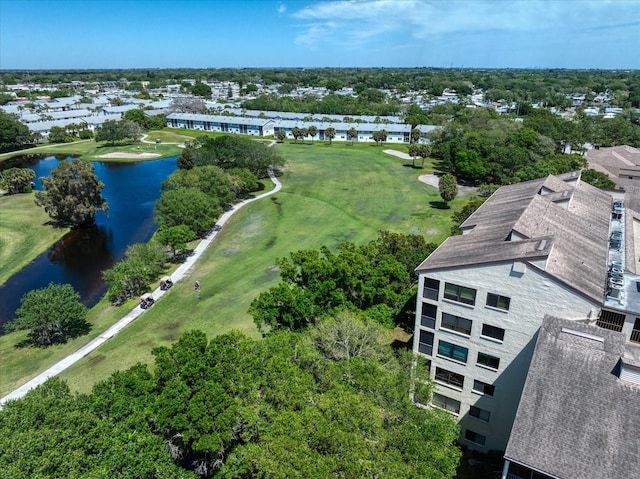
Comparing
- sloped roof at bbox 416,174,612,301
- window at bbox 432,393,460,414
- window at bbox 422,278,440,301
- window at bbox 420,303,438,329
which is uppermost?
sloped roof at bbox 416,174,612,301

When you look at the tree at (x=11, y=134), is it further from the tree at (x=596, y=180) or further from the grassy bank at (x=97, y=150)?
the tree at (x=596, y=180)

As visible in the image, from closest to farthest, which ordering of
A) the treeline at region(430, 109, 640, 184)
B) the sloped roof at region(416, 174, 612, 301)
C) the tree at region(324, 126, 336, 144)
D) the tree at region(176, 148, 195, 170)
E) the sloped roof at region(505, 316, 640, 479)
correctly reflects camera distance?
the sloped roof at region(505, 316, 640, 479) < the sloped roof at region(416, 174, 612, 301) < the treeline at region(430, 109, 640, 184) < the tree at region(176, 148, 195, 170) < the tree at region(324, 126, 336, 144)

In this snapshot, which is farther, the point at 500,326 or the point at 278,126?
the point at 278,126

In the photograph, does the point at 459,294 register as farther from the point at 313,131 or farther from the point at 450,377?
the point at 313,131

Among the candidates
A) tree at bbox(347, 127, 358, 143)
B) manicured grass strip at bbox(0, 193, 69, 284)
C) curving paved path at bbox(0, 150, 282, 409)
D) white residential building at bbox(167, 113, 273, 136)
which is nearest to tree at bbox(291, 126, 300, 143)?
white residential building at bbox(167, 113, 273, 136)

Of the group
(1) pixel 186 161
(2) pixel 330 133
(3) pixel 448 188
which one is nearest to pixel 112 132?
(1) pixel 186 161

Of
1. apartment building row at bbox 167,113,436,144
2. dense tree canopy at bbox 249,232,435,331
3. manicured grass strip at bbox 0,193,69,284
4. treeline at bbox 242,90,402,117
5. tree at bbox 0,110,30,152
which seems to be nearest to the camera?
dense tree canopy at bbox 249,232,435,331

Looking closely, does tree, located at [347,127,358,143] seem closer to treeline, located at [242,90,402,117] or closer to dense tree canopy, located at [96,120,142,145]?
treeline, located at [242,90,402,117]
